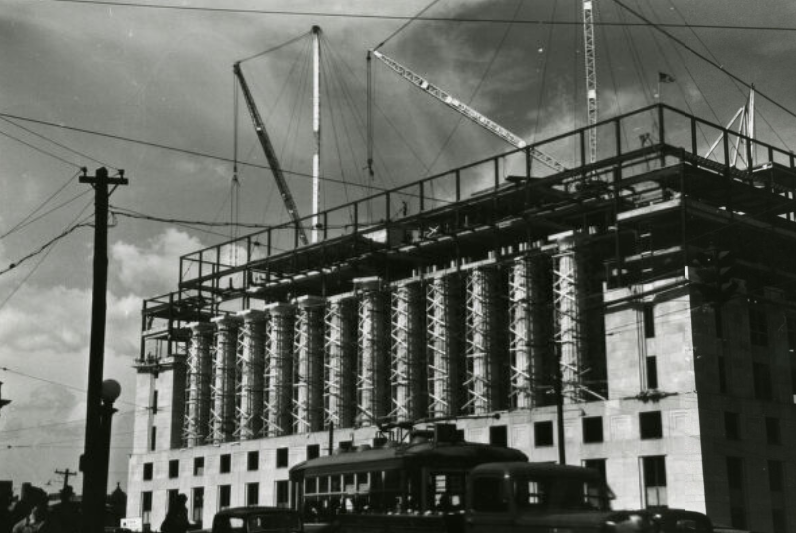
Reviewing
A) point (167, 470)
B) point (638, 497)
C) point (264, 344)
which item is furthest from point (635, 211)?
→ point (167, 470)

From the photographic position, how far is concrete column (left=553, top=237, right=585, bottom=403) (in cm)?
6656

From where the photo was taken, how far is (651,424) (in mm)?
61375

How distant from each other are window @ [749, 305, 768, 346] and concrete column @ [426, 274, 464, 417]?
20802mm

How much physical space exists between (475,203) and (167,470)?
1713 inches

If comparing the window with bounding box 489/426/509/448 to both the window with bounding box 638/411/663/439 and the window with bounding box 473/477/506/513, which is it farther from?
the window with bounding box 473/477/506/513

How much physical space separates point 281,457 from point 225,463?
807 centimetres

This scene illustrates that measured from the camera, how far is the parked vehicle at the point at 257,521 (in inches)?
931

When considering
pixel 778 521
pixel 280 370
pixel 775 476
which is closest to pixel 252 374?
pixel 280 370

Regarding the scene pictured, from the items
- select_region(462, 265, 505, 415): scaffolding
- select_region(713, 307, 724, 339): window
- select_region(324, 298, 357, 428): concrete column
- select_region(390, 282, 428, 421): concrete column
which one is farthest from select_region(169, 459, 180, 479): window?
select_region(713, 307, 724, 339): window

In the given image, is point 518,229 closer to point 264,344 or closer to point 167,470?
point 264,344

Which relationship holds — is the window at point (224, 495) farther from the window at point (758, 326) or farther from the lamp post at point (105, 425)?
the lamp post at point (105, 425)

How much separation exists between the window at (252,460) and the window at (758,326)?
42.8m

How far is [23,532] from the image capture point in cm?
1803

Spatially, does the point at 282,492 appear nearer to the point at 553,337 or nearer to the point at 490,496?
the point at 553,337
